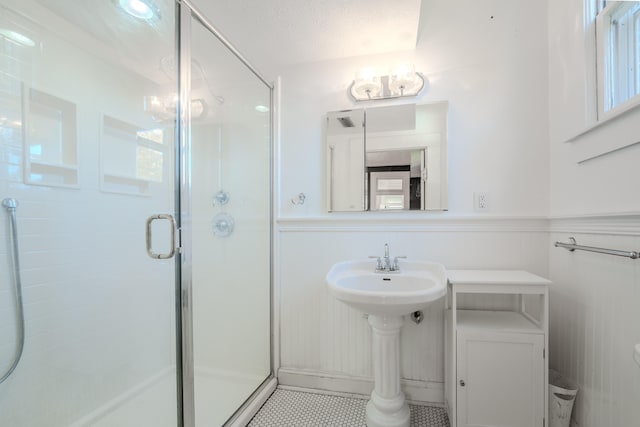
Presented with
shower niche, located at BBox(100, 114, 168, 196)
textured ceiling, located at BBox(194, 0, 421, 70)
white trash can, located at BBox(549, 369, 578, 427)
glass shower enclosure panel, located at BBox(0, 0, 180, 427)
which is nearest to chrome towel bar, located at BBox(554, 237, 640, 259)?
white trash can, located at BBox(549, 369, 578, 427)

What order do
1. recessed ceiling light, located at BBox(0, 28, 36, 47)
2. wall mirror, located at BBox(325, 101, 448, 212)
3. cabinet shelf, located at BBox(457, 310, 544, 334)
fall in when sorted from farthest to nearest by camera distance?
wall mirror, located at BBox(325, 101, 448, 212) → cabinet shelf, located at BBox(457, 310, 544, 334) → recessed ceiling light, located at BBox(0, 28, 36, 47)

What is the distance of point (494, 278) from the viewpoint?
4.39ft

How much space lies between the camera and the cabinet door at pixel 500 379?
124 centimetres

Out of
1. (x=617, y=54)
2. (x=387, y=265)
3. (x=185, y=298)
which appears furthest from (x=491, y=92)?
(x=185, y=298)

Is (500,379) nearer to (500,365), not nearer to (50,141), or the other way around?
(500,365)

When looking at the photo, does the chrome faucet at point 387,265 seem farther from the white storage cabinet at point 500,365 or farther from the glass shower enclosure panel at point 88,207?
the glass shower enclosure panel at point 88,207

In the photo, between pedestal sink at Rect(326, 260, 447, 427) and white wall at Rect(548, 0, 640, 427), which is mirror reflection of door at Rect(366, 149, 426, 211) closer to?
pedestal sink at Rect(326, 260, 447, 427)

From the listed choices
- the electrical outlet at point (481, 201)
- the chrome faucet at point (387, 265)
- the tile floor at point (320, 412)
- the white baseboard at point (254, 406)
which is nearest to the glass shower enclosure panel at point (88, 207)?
the white baseboard at point (254, 406)

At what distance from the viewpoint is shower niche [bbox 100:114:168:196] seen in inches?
52.4

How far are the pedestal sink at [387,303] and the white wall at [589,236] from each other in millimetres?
575

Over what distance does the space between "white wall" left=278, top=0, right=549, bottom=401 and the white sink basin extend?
0.39 feet

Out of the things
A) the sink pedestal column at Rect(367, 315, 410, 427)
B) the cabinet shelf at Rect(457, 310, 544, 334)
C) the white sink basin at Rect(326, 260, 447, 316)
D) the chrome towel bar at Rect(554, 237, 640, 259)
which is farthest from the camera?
the sink pedestal column at Rect(367, 315, 410, 427)

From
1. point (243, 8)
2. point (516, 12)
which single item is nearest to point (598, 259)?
point (516, 12)

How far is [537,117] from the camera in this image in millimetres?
1535
